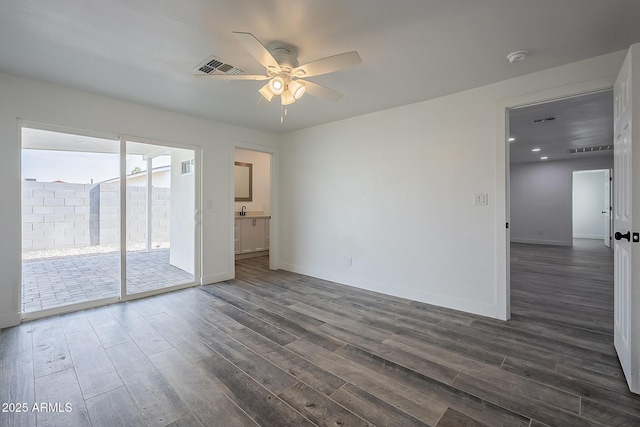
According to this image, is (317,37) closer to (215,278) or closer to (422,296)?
(422,296)

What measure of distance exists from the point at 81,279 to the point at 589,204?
13849 mm

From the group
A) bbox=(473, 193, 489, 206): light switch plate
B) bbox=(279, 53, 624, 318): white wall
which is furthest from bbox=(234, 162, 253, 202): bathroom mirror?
bbox=(473, 193, 489, 206): light switch plate

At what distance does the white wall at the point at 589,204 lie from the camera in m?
Result: 9.45

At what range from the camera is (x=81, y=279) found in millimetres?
3863

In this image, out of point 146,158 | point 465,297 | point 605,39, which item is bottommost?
point 465,297

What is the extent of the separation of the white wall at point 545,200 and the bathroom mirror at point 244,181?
8.05m

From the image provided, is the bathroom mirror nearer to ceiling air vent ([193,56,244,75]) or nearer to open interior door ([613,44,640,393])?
ceiling air vent ([193,56,244,75])

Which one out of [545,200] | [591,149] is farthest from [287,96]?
[545,200]

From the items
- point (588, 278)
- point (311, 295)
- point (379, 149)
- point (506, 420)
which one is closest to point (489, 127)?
point (379, 149)

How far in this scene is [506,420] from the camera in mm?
1604

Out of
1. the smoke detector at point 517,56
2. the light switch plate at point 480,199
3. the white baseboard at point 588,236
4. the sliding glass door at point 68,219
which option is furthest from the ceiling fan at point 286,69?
the white baseboard at point 588,236

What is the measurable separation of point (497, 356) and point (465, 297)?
101cm

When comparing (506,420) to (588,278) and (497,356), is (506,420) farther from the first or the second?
(588,278)

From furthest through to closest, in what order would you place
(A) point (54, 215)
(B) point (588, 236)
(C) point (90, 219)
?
(B) point (588, 236) < (C) point (90, 219) < (A) point (54, 215)
